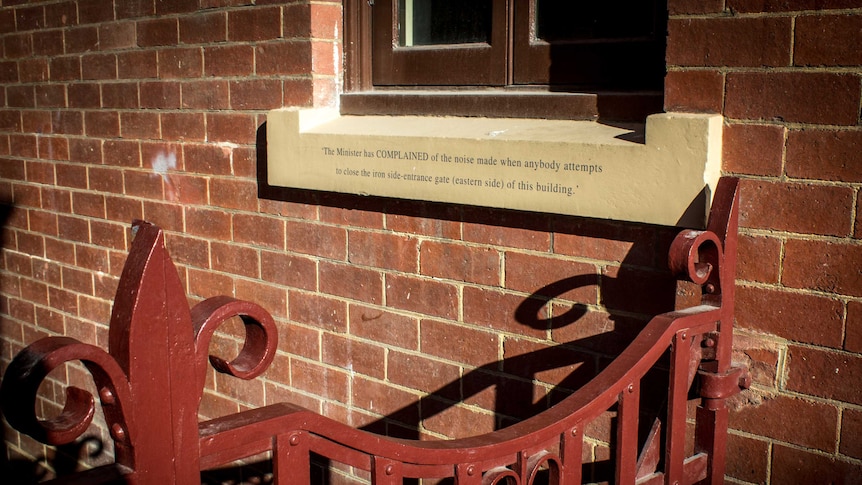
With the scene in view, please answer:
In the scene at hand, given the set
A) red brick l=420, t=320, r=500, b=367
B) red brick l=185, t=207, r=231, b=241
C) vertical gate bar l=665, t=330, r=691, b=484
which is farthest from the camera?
red brick l=185, t=207, r=231, b=241

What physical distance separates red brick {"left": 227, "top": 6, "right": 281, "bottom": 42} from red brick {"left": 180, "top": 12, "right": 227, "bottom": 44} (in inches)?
1.9

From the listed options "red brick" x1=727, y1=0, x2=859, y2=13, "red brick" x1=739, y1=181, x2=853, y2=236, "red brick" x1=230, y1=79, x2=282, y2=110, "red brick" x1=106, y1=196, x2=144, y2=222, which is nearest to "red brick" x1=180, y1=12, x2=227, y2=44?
"red brick" x1=230, y1=79, x2=282, y2=110

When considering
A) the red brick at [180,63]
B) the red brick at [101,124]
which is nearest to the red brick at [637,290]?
the red brick at [180,63]

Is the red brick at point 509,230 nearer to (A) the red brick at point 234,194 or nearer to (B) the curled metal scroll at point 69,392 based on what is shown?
(A) the red brick at point 234,194

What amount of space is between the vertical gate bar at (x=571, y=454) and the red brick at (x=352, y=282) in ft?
4.12

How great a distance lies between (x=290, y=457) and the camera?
1.42 meters

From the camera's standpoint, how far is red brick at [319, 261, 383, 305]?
2.92 meters

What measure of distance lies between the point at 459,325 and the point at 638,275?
647 mm

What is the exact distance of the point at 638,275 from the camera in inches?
89.9

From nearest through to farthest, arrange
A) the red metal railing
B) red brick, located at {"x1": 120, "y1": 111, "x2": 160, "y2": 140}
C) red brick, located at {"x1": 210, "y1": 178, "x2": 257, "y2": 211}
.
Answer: the red metal railing → red brick, located at {"x1": 210, "y1": 178, "x2": 257, "y2": 211} → red brick, located at {"x1": 120, "y1": 111, "x2": 160, "y2": 140}

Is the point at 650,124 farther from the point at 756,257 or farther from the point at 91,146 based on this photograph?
the point at 91,146

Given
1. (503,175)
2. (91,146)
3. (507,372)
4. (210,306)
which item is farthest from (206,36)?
(210,306)

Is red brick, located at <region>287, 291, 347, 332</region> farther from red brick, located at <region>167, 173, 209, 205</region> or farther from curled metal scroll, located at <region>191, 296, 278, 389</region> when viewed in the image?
curled metal scroll, located at <region>191, 296, 278, 389</region>

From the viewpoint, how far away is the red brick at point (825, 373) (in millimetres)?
1971
